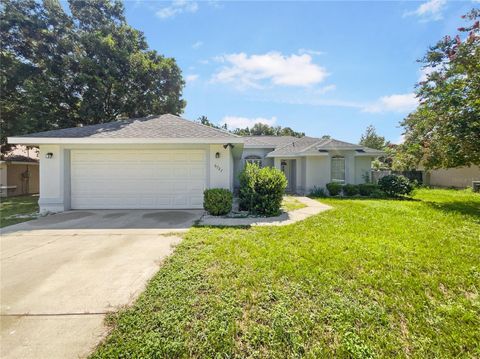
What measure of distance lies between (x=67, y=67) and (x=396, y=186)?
22.6 metres

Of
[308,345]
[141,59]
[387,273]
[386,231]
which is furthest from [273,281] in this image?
[141,59]

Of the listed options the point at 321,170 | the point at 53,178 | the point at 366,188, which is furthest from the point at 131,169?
the point at 366,188

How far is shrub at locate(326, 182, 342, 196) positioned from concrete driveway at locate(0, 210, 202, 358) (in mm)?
10270

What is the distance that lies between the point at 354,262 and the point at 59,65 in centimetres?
2041

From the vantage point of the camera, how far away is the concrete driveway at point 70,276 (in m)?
2.40

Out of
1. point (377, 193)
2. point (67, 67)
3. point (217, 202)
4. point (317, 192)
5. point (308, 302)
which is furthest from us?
point (67, 67)

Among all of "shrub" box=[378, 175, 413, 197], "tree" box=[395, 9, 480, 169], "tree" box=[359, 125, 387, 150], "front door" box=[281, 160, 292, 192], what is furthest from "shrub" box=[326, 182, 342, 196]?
"tree" box=[359, 125, 387, 150]

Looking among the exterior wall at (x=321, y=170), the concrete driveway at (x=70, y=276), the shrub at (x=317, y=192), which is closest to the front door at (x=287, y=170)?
the exterior wall at (x=321, y=170)

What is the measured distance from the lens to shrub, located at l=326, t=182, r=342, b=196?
14.0 metres

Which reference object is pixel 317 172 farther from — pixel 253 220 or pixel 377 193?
pixel 253 220

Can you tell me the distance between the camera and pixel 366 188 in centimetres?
1387

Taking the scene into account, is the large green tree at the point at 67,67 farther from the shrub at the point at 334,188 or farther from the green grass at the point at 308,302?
the green grass at the point at 308,302

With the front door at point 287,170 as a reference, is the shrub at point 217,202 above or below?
Answer: below

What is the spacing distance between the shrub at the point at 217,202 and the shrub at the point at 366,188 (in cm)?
1014
